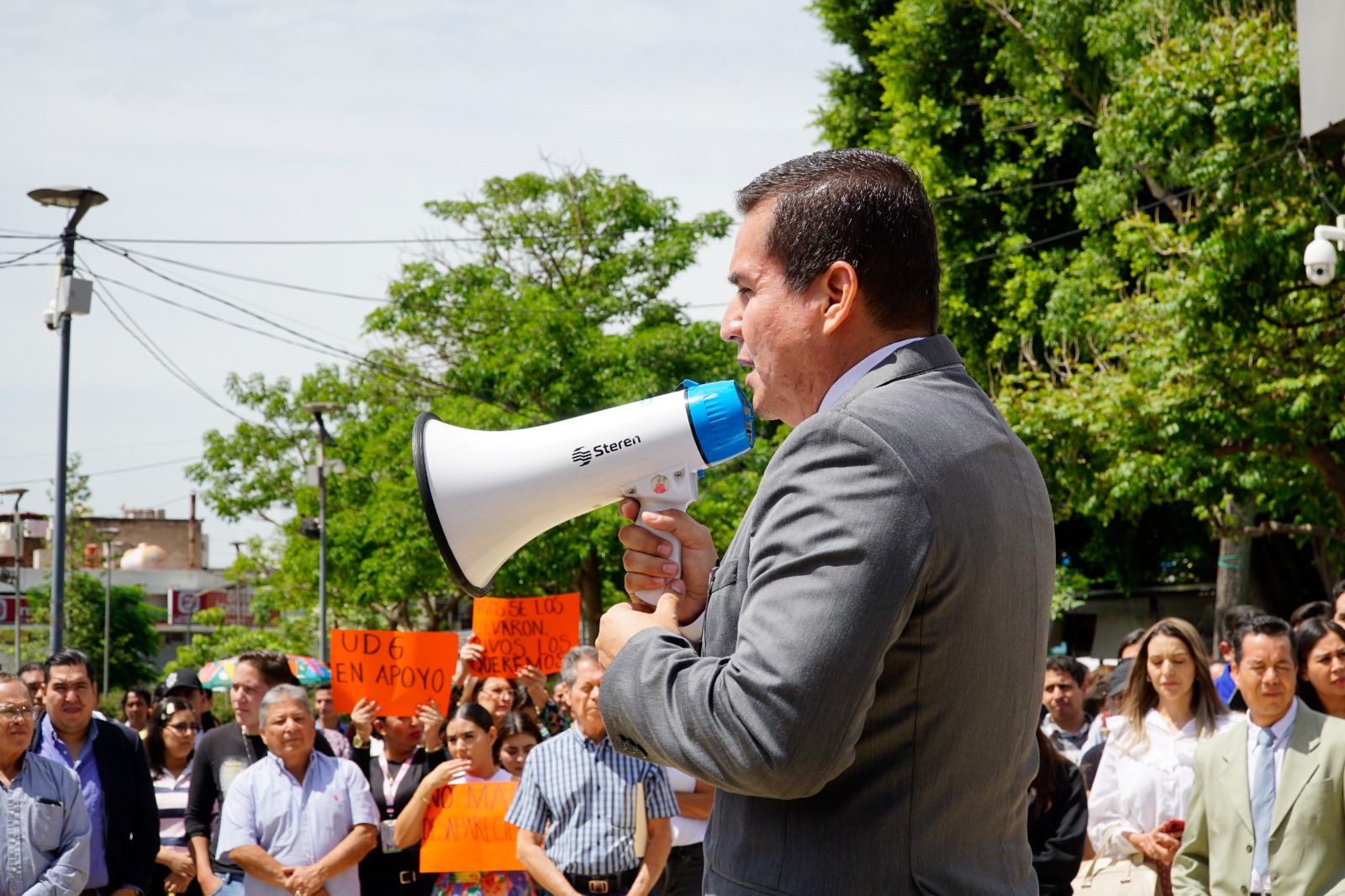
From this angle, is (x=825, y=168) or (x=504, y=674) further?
(x=504, y=674)

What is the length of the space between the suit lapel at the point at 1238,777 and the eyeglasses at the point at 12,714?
489 centimetres

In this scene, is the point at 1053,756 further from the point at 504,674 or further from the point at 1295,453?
the point at 1295,453

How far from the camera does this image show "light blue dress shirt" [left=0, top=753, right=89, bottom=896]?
549cm

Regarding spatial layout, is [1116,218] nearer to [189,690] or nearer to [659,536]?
[189,690]

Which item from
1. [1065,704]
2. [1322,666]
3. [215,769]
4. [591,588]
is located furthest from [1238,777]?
[591,588]

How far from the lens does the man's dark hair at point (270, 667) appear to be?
691 cm

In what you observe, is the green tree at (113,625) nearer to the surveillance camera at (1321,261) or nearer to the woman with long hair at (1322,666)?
the surveillance camera at (1321,261)

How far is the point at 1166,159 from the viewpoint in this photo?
1377 centimetres

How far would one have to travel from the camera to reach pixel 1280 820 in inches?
185

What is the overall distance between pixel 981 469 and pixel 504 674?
7400 millimetres

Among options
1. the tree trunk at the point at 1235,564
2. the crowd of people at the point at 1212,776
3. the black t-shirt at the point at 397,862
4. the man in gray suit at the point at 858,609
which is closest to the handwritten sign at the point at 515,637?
the black t-shirt at the point at 397,862

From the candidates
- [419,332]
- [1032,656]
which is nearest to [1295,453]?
[1032,656]

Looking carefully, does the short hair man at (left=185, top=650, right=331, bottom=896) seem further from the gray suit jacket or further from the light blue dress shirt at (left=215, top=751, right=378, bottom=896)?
the gray suit jacket

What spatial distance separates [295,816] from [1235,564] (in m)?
15.0
